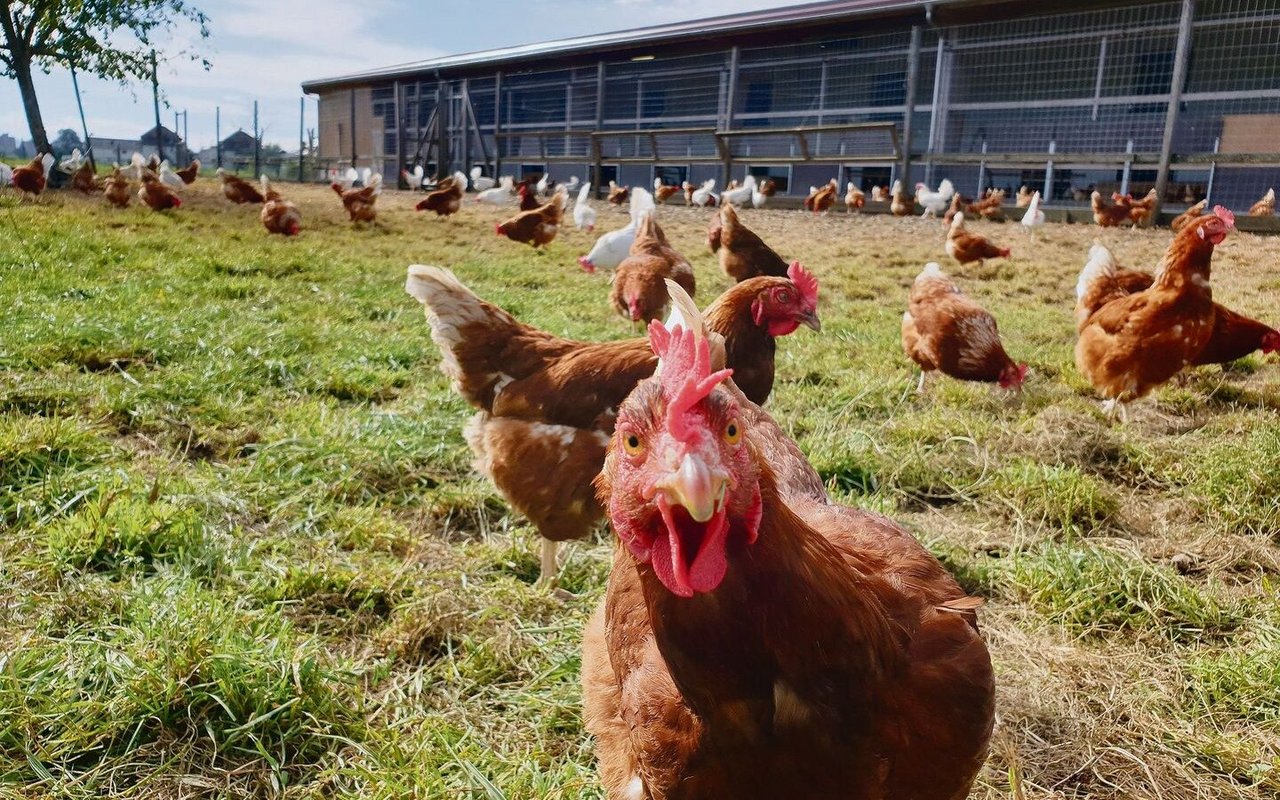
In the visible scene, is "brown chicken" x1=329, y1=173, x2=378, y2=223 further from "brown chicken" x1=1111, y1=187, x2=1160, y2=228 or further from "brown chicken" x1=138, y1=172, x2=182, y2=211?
"brown chicken" x1=1111, y1=187, x2=1160, y2=228

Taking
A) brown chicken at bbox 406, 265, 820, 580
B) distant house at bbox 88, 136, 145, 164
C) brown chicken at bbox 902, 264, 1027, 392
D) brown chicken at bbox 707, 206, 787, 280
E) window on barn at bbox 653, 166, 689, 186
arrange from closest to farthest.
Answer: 1. brown chicken at bbox 406, 265, 820, 580
2. brown chicken at bbox 902, 264, 1027, 392
3. brown chicken at bbox 707, 206, 787, 280
4. window on barn at bbox 653, 166, 689, 186
5. distant house at bbox 88, 136, 145, 164

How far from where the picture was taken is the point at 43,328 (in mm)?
4574

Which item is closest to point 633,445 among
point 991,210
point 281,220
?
point 281,220

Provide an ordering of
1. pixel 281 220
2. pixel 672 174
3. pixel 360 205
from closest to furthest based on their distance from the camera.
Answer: pixel 281 220 → pixel 360 205 → pixel 672 174

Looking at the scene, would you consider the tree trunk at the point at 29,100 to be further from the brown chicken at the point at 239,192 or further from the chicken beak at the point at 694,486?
the chicken beak at the point at 694,486

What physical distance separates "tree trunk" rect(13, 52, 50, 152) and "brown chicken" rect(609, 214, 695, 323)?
18.6 metres

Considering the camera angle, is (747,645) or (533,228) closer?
(747,645)

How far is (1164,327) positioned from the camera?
14.9ft

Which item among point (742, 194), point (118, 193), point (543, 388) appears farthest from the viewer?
point (742, 194)

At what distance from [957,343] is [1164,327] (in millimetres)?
1170

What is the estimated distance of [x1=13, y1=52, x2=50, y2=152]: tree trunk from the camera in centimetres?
1789

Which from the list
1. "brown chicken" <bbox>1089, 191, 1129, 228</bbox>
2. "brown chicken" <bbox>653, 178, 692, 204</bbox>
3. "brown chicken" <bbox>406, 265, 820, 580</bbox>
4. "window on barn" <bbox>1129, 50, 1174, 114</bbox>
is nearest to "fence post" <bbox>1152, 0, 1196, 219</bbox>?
"brown chicken" <bbox>1089, 191, 1129, 228</bbox>

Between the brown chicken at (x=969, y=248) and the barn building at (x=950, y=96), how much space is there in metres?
5.45

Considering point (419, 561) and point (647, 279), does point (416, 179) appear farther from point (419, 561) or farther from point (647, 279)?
point (419, 561)
